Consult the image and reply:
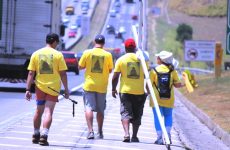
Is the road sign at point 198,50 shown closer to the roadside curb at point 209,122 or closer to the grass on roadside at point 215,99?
the grass on roadside at point 215,99

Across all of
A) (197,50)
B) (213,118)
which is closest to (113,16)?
(197,50)

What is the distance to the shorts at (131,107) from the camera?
1389 cm

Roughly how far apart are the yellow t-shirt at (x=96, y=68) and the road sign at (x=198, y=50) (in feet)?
84.5

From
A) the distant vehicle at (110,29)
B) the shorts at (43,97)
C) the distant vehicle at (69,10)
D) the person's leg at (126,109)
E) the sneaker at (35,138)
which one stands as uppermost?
the shorts at (43,97)

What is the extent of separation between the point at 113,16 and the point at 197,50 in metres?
71.6

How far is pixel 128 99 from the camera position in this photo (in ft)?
45.7

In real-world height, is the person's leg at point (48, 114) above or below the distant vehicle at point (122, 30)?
above

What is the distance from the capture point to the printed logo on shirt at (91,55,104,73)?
14.1 metres

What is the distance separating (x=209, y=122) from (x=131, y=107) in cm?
606

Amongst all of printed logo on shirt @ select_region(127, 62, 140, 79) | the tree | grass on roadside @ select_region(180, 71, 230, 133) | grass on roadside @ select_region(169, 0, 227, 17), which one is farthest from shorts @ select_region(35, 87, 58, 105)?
the tree

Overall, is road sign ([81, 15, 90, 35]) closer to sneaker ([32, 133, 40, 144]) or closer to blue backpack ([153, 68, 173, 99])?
blue backpack ([153, 68, 173, 99])

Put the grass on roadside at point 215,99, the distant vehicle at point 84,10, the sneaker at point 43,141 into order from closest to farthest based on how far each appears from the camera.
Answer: the sneaker at point 43,141 < the grass on roadside at point 215,99 < the distant vehicle at point 84,10

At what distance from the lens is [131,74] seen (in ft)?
45.7

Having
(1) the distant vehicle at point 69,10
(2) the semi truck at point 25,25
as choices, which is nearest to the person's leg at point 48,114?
(2) the semi truck at point 25,25
